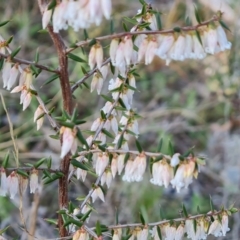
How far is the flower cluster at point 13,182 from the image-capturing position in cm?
193

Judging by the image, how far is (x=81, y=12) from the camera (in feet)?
5.11

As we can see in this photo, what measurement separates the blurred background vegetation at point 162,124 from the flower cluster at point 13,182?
1.59m

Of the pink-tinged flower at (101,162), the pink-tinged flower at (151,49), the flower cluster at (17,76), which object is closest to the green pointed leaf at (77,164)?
the pink-tinged flower at (101,162)

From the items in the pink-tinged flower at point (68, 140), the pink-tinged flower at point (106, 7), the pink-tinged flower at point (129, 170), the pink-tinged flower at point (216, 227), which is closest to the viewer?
the pink-tinged flower at point (106, 7)

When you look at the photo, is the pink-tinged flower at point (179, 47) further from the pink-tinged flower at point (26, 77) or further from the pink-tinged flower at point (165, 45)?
the pink-tinged flower at point (26, 77)

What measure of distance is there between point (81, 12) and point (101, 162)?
665 mm

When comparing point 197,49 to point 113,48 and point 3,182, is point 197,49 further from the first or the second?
point 3,182

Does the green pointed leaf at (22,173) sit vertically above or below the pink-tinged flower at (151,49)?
below

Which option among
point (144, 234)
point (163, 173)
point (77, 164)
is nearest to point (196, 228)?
point (144, 234)

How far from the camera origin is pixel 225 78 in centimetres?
514

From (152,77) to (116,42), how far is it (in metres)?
4.18

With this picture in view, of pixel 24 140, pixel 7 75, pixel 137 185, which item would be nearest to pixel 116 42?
pixel 7 75

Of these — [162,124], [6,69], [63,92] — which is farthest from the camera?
[162,124]

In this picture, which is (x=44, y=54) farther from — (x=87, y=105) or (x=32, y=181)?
(x=32, y=181)
